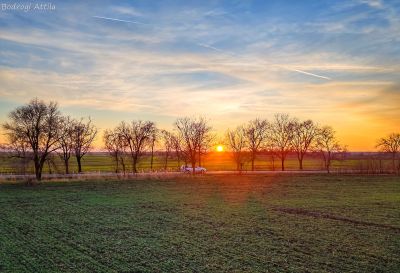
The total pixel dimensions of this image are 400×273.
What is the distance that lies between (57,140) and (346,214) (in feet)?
184

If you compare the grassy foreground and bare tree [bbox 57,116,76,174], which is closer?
the grassy foreground

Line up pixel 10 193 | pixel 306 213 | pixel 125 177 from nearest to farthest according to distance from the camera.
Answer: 1. pixel 306 213
2. pixel 10 193
3. pixel 125 177

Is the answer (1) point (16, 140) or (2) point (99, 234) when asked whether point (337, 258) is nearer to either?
(2) point (99, 234)

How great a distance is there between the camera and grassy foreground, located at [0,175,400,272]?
17312 millimetres

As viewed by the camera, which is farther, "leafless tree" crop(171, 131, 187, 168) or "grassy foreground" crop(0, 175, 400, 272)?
"leafless tree" crop(171, 131, 187, 168)

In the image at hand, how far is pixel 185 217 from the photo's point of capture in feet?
95.8

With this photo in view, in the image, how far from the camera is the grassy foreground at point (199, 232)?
1731cm

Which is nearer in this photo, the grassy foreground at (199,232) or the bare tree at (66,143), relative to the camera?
the grassy foreground at (199,232)

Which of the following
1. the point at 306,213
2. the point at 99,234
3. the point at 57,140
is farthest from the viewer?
the point at 57,140

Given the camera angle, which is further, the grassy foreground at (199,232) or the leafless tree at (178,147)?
the leafless tree at (178,147)

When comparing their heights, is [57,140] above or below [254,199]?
above

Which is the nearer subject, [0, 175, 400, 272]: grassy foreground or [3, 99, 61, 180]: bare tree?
[0, 175, 400, 272]: grassy foreground

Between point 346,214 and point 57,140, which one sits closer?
point 346,214

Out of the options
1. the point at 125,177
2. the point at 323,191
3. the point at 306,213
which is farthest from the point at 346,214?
the point at 125,177
